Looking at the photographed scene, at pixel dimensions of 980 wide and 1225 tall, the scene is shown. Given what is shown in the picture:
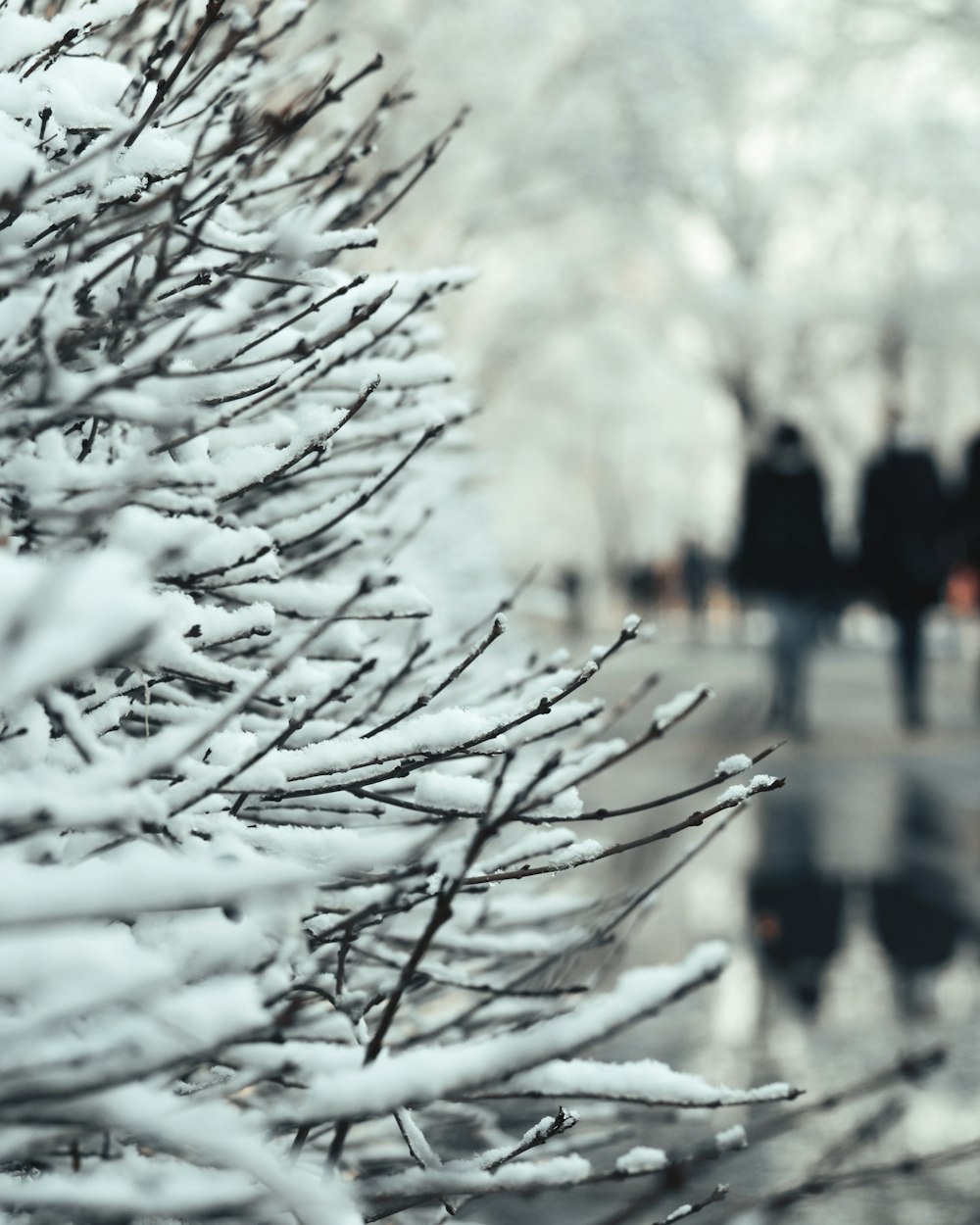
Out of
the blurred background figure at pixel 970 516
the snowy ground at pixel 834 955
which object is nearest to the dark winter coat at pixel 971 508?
the blurred background figure at pixel 970 516

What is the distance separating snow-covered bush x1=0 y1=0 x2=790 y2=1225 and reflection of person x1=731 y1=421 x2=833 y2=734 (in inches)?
419

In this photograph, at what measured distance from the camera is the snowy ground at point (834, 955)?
13.1 feet

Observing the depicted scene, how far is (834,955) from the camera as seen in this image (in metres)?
6.06

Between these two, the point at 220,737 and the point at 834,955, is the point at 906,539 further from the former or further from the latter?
the point at 220,737

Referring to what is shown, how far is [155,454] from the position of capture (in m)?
1.97

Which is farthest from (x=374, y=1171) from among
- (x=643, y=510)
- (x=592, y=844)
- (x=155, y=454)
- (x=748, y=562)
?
(x=643, y=510)

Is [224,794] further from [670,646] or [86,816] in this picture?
[670,646]

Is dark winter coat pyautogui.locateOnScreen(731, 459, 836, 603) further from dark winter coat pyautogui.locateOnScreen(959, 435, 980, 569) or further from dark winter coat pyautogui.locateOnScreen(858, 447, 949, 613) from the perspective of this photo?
dark winter coat pyautogui.locateOnScreen(959, 435, 980, 569)

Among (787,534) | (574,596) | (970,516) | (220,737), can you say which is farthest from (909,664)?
(574,596)

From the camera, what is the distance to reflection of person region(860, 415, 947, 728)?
12953 mm

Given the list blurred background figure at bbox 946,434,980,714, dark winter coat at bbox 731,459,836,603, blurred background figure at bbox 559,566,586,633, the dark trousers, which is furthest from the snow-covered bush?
blurred background figure at bbox 559,566,586,633

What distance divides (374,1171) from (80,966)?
4.66 ft

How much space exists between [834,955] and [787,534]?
7.77 metres

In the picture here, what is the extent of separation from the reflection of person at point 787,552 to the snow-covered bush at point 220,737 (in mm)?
10639
